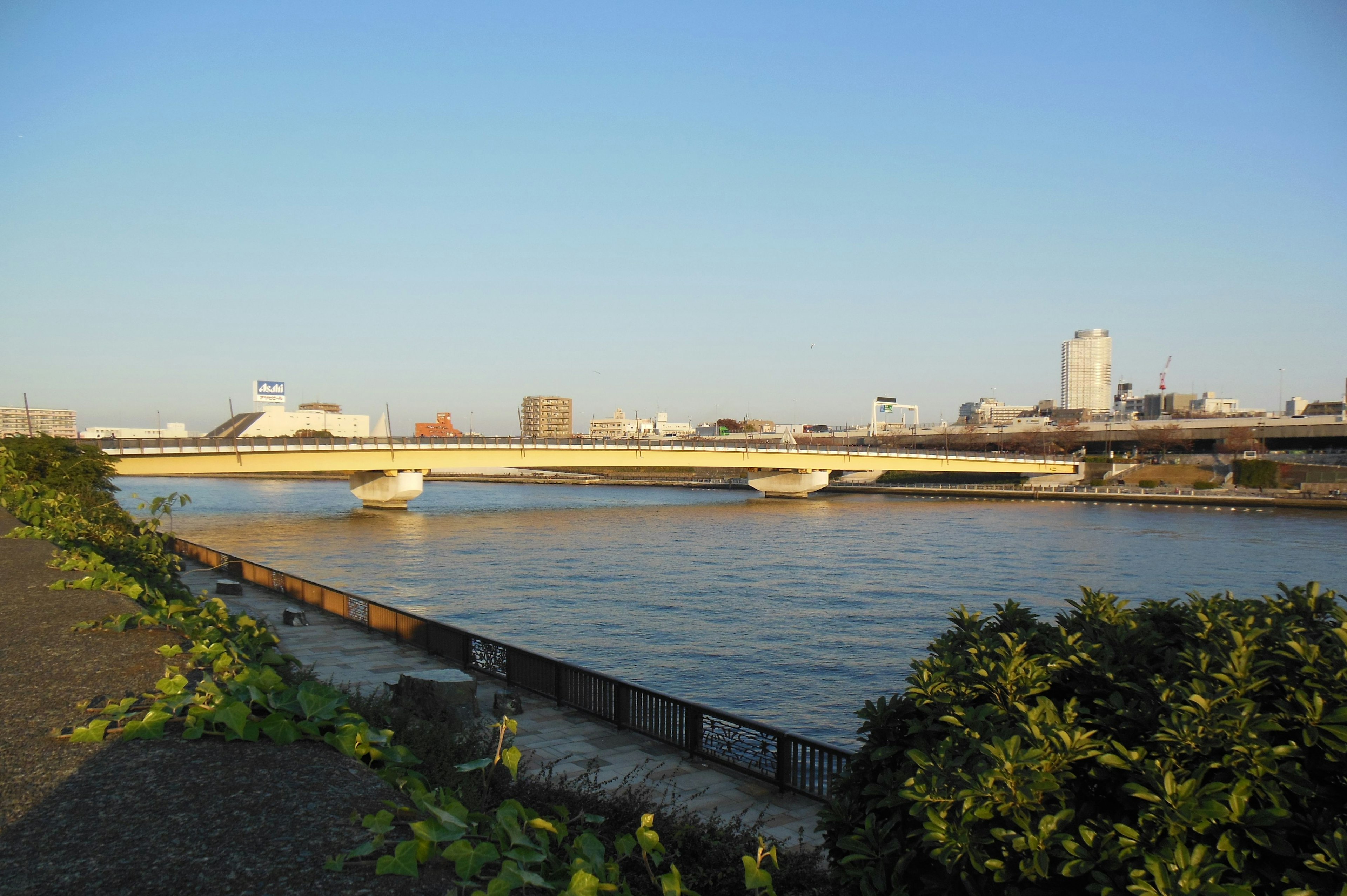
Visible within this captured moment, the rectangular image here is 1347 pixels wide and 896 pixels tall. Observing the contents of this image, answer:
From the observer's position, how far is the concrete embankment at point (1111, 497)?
64.9 meters

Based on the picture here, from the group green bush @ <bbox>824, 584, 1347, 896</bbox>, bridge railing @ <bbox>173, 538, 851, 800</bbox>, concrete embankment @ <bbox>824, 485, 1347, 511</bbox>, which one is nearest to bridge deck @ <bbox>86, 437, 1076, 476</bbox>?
concrete embankment @ <bbox>824, 485, 1347, 511</bbox>

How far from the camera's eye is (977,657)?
4301 mm

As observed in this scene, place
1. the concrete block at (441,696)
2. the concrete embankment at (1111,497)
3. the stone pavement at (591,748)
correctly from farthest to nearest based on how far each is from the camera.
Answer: the concrete embankment at (1111,497)
the concrete block at (441,696)
the stone pavement at (591,748)

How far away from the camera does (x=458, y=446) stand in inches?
2591

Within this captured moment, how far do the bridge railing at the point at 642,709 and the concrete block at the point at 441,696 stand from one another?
1.86 metres

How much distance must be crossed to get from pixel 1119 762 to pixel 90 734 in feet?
→ 19.3

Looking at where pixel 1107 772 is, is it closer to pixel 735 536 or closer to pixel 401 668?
pixel 401 668

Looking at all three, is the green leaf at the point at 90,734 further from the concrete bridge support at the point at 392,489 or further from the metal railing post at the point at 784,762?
the concrete bridge support at the point at 392,489

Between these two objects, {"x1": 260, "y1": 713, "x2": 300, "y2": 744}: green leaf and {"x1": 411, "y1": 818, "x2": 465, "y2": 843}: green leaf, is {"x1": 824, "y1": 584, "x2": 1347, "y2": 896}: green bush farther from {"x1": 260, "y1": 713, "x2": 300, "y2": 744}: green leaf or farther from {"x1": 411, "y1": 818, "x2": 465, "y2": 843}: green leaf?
{"x1": 260, "y1": 713, "x2": 300, "y2": 744}: green leaf

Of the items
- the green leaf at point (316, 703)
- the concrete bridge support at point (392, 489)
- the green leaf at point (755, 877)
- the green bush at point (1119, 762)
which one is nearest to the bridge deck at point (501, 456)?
the concrete bridge support at point (392, 489)

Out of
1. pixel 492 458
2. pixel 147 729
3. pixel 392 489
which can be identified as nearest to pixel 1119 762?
pixel 147 729

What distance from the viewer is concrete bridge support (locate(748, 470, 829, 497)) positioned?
83812 mm

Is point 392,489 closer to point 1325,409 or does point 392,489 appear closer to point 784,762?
point 784,762

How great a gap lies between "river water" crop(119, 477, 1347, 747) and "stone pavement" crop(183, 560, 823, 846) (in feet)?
14.7
